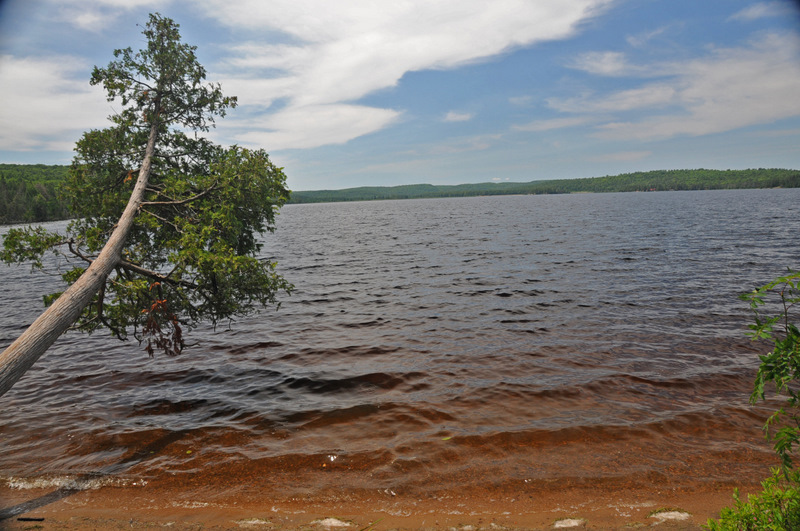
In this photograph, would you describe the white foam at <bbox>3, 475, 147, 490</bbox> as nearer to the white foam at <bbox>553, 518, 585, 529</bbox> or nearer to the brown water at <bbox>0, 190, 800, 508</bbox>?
the brown water at <bbox>0, 190, 800, 508</bbox>

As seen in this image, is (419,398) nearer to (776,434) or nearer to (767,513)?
(767,513)

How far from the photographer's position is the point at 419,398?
1196 cm

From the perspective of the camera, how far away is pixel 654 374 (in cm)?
1277

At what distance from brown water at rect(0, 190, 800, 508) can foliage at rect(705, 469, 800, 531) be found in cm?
328

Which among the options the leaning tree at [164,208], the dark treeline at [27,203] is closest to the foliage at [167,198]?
the leaning tree at [164,208]

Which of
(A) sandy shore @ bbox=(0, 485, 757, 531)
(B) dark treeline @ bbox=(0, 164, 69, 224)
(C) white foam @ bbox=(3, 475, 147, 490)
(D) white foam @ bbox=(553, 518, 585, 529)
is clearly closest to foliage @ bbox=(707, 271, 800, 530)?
(A) sandy shore @ bbox=(0, 485, 757, 531)

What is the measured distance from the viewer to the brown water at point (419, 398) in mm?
8578

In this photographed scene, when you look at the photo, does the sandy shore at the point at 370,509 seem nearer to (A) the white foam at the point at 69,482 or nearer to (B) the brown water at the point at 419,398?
(A) the white foam at the point at 69,482

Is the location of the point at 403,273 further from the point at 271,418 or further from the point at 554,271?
the point at 271,418

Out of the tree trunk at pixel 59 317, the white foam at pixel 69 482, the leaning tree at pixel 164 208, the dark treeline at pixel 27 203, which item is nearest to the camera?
the tree trunk at pixel 59 317

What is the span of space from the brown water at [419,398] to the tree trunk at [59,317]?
274cm

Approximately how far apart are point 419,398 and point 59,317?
8.84 m

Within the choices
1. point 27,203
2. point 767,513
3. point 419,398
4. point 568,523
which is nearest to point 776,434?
point 767,513

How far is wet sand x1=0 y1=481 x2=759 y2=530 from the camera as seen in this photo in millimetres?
6793
